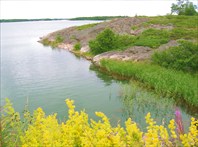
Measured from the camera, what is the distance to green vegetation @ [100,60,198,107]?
21141 mm

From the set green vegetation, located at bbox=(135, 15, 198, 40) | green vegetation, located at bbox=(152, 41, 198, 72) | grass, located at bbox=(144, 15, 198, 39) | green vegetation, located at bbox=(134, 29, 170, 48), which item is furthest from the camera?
green vegetation, located at bbox=(135, 15, 198, 40)

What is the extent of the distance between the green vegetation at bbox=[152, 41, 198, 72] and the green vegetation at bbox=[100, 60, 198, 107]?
123cm

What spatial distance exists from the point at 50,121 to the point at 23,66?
34549mm

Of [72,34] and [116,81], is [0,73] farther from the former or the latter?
[72,34]

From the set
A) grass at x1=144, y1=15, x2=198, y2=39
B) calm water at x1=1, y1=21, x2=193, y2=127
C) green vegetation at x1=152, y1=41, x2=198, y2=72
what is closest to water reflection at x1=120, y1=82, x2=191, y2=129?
calm water at x1=1, y1=21, x2=193, y2=127

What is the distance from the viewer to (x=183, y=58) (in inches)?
1101

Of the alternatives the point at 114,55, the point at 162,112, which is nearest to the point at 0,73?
the point at 114,55

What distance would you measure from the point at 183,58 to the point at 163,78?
4.81 meters

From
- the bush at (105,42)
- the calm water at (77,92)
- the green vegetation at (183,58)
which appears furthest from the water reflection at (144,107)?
the bush at (105,42)

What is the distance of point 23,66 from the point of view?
3978cm

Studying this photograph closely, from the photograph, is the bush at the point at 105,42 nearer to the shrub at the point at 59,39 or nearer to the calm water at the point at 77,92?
the calm water at the point at 77,92

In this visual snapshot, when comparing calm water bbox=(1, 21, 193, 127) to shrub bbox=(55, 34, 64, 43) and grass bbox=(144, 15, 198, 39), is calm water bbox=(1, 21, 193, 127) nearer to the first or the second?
grass bbox=(144, 15, 198, 39)

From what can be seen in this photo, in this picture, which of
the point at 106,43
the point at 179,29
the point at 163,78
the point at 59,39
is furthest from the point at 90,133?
the point at 59,39

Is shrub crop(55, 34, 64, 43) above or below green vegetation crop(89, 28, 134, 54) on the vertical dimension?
below
